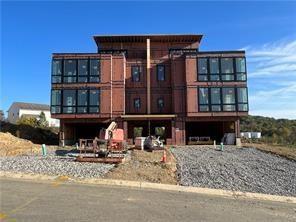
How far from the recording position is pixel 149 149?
31.6 meters

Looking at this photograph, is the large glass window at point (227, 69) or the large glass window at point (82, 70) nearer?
the large glass window at point (227, 69)

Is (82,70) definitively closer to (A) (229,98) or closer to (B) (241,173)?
(A) (229,98)

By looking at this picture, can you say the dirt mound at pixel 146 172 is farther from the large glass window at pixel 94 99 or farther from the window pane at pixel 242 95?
the window pane at pixel 242 95

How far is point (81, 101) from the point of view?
39281 millimetres

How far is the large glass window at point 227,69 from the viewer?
39.3 metres

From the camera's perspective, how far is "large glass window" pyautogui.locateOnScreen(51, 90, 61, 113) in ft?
128

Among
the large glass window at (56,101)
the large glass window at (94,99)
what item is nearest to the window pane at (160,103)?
the large glass window at (94,99)

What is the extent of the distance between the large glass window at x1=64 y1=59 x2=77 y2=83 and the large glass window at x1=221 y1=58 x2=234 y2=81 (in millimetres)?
15474

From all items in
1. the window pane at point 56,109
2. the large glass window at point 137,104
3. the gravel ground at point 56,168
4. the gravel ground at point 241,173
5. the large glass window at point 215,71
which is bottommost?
the gravel ground at point 241,173

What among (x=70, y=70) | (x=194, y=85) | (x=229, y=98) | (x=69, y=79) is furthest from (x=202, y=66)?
(x=69, y=79)

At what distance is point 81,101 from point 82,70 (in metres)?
3.28

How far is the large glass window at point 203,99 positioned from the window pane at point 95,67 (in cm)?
1096

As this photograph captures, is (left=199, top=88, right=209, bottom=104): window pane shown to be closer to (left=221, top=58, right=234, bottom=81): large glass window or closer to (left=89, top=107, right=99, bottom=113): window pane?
(left=221, top=58, right=234, bottom=81): large glass window

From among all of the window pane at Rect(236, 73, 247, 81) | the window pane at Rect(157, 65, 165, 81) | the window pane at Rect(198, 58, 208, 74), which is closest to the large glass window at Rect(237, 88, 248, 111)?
the window pane at Rect(236, 73, 247, 81)
